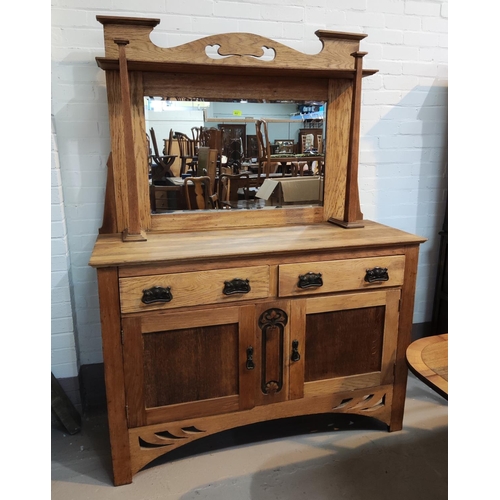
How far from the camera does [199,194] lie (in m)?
1.88

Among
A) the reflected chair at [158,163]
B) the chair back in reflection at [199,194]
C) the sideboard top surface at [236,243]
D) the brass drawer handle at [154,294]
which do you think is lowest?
the brass drawer handle at [154,294]

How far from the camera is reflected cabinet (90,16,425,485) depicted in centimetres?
154

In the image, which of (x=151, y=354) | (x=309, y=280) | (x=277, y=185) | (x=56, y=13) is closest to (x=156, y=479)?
(x=151, y=354)

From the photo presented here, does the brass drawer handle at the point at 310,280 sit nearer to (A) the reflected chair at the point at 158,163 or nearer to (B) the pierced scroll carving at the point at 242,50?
(A) the reflected chair at the point at 158,163

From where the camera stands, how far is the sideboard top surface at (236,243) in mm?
1502

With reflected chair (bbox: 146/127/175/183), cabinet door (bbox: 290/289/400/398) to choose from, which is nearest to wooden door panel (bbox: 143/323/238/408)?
cabinet door (bbox: 290/289/400/398)

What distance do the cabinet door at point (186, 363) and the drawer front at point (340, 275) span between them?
0.19m

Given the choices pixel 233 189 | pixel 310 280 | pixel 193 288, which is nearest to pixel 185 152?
pixel 233 189

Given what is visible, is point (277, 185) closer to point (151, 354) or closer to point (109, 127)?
point (109, 127)

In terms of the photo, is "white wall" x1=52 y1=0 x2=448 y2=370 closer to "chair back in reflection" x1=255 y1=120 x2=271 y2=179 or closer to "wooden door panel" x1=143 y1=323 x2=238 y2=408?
"chair back in reflection" x1=255 y1=120 x2=271 y2=179

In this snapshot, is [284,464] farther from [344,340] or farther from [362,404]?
[344,340]

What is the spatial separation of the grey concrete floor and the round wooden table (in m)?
0.65

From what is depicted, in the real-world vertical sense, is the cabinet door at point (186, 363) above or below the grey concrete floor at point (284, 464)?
above

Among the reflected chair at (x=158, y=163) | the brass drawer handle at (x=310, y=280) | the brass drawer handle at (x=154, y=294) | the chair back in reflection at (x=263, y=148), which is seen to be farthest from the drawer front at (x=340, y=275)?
the reflected chair at (x=158, y=163)
